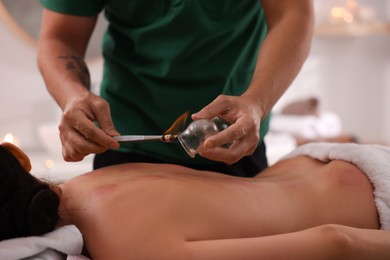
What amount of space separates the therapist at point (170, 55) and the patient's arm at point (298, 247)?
1.33ft

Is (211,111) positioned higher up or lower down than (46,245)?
higher up

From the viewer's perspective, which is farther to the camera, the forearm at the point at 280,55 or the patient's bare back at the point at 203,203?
the forearm at the point at 280,55

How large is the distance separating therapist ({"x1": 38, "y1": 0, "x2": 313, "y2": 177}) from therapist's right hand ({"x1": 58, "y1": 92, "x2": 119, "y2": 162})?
0.13 meters

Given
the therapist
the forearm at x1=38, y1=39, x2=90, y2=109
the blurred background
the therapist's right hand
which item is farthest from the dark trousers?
the blurred background

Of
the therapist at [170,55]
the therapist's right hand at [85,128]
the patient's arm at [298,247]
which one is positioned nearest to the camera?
the patient's arm at [298,247]

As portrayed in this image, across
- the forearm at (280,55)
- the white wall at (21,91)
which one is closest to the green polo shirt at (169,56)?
the forearm at (280,55)

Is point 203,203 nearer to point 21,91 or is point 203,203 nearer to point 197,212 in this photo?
point 197,212

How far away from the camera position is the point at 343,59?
482 centimetres

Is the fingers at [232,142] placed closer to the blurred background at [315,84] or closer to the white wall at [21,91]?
the blurred background at [315,84]

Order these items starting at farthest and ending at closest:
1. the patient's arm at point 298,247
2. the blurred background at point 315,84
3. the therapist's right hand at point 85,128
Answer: the blurred background at point 315,84 → the therapist's right hand at point 85,128 → the patient's arm at point 298,247

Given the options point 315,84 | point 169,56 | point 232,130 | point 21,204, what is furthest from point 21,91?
point 232,130

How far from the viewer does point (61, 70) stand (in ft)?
4.47

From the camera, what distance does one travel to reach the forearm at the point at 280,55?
1.20m

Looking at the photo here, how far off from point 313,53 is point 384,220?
379 centimetres
